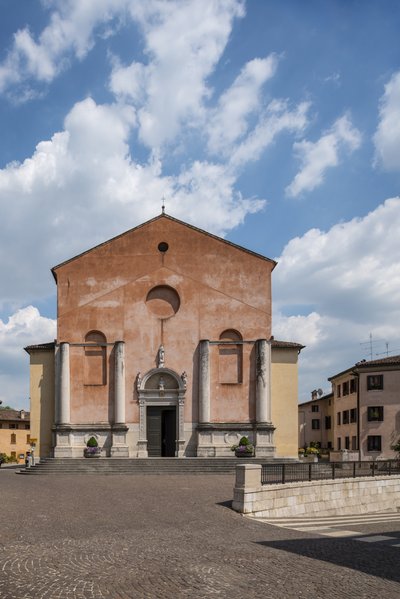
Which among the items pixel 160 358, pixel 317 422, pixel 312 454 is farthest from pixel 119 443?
pixel 317 422

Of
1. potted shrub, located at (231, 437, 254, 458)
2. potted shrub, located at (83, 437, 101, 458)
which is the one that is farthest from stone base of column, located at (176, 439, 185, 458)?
potted shrub, located at (83, 437, 101, 458)

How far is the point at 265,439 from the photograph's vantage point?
119 feet

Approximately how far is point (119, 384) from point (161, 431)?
3.66 m

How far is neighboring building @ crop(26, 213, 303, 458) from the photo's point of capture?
3644 cm

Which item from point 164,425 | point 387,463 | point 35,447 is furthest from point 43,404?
point 387,463

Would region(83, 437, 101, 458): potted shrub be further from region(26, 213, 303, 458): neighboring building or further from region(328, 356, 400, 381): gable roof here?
region(328, 356, 400, 381): gable roof

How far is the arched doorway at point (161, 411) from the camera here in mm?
36688

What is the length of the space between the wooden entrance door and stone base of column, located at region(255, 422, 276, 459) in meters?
4.85

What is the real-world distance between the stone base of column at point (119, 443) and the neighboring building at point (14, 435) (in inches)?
1443

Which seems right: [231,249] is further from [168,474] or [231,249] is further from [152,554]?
[152,554]

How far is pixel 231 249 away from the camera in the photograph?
38812 mm

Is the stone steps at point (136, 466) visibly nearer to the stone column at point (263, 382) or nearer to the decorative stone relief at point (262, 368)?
the stone column at point (263, 382)

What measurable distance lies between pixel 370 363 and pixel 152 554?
1703 inches

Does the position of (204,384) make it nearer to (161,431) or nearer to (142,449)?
(161,431)
